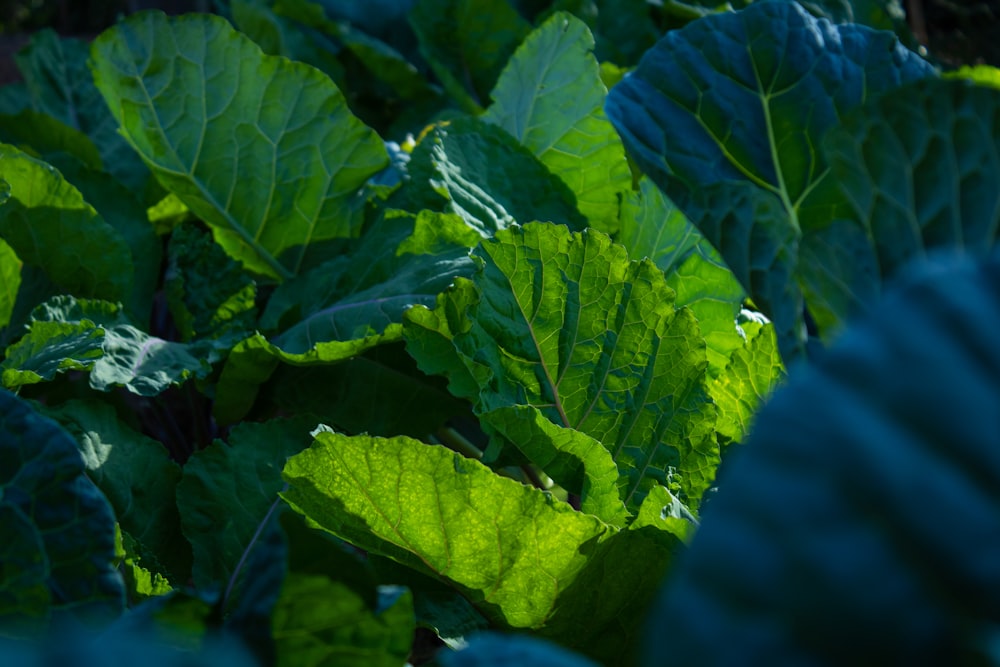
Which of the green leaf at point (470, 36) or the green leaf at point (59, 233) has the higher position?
the green leaf at point (470, 36)

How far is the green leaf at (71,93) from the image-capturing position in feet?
7.74

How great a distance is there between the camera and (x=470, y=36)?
103 inches

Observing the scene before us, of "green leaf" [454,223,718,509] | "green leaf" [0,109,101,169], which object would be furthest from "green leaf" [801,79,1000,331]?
"green leaf" [0,109,101,169]

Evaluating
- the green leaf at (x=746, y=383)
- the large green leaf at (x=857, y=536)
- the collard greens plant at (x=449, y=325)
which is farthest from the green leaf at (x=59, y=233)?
the large green leaf at (x=857, y=536)

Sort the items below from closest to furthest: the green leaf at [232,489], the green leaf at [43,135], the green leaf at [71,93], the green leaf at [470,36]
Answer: the green leaf at [232,489] → the green leaf at [43,135] → the green leaf at [71,93] → the green leaf at [470,36]

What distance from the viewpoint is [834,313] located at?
0.84 meters

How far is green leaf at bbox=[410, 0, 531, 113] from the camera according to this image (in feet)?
8.51

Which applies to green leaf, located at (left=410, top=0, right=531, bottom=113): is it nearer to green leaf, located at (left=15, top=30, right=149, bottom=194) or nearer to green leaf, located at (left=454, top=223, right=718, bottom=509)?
green leaf, located at (left=15, top=30, right=149, bottom=194)

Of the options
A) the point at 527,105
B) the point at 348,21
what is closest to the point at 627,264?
the point at 527,105

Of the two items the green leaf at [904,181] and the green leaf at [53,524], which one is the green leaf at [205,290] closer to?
the green leaf at [53,524]

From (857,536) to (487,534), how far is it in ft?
2.17

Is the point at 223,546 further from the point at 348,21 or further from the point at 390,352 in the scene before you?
the point at 348,21

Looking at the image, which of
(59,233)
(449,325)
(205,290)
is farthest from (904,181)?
(59,233)

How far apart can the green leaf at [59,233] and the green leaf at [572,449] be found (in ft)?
2.76
